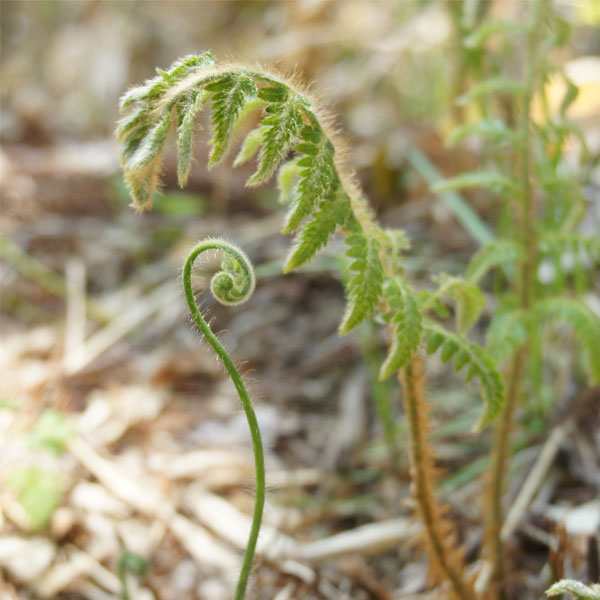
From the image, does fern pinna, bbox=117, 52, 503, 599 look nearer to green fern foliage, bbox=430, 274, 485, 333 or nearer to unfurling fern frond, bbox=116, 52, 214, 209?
unfurling fern frond, bbox=116, 52, 214, 209

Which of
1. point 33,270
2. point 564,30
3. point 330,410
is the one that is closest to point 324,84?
point 33,270

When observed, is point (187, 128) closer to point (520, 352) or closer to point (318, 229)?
point (318, 229)

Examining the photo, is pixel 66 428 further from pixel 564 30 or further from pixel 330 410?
pixel 564 30

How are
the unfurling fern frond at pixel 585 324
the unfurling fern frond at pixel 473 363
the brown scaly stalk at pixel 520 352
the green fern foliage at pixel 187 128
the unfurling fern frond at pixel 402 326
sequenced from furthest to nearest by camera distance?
the brown scaly stalk at pixel 520 352 → the unfurling fern frond at pixel 585 324 → the unfurling fern frond at pixel 473 363 → the unfurling fern frond at pixel 402 326 → the green fern foliage at pixel 187 128

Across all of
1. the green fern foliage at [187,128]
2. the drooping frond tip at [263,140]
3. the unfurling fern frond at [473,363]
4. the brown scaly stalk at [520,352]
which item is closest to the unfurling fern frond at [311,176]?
the drooping frond tip at [263,140]

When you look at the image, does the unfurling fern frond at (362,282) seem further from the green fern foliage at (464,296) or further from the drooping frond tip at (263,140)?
the green fern foliage at (464,296)
